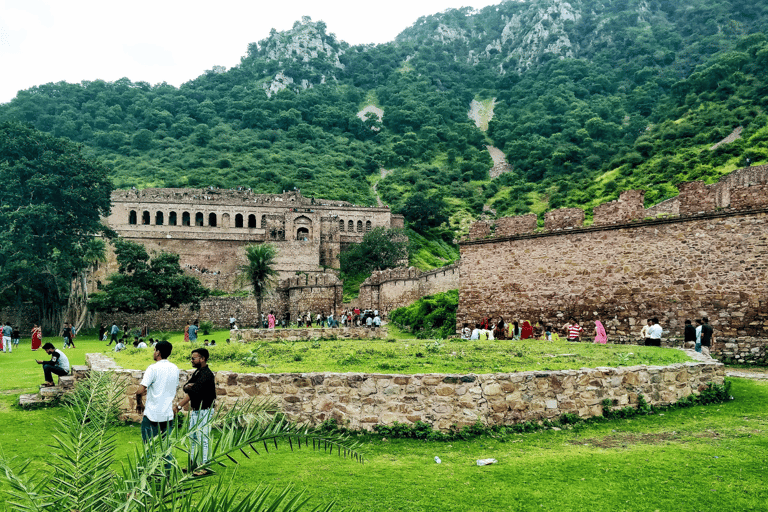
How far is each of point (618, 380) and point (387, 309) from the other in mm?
25399

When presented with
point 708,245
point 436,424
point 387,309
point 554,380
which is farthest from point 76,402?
point 387,309

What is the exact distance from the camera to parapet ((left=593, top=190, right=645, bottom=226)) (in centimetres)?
1587

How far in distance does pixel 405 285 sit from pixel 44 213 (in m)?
21.3

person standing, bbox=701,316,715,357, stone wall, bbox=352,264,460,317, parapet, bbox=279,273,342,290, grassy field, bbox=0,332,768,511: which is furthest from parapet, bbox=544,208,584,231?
parapet, bbox=279,273,342,290

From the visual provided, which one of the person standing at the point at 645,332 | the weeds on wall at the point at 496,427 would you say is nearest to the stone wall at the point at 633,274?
the person standing at the point at 645,332

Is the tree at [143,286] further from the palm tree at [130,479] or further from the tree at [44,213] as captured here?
the palm tree at [130,479]

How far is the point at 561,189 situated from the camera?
67062 millimetres

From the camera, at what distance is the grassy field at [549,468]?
541 centimetres

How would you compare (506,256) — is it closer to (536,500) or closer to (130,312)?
(536,500)

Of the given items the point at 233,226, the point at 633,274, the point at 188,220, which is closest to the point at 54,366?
the point at 633,274

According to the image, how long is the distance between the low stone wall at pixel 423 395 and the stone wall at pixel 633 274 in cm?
776

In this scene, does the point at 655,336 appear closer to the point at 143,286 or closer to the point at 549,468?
the point at 549,468

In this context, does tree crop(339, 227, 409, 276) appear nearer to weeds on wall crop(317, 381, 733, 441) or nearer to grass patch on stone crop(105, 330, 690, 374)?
grass patch on stone crop(105, 330, 690, 374)

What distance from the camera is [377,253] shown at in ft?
170
